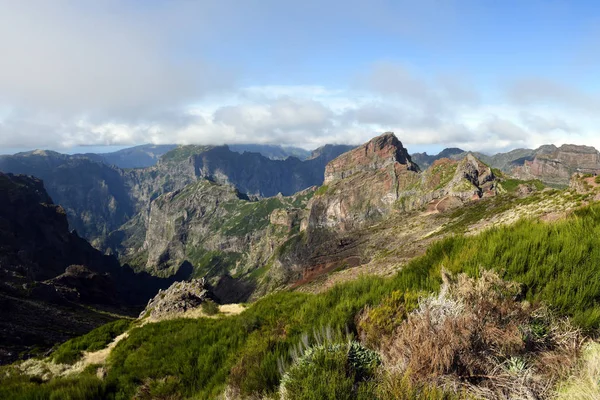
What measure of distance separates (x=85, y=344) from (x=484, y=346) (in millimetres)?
25824

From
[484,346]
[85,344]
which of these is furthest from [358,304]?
[85,344]

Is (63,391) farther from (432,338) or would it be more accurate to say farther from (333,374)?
(432,338)

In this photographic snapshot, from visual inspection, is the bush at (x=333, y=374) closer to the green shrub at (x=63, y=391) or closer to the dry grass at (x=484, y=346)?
the dry grass at (x=484, y=346)

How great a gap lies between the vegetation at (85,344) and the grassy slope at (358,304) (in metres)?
12.8

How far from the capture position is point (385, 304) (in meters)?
7.42

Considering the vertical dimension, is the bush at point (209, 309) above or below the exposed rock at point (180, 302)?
above

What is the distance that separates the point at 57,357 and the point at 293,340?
21.4 m

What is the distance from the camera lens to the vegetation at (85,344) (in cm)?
2044

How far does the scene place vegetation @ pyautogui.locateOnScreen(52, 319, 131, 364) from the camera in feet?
67.1

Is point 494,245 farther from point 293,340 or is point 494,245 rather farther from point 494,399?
point 293,340

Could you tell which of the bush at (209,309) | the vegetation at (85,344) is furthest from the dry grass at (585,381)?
the bush at (209,309)

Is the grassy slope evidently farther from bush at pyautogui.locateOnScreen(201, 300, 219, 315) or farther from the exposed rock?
the exposed rock

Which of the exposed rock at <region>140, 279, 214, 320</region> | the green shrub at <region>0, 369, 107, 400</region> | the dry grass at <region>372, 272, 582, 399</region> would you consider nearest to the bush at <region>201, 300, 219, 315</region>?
the exposed rock at <region>140, 279, 214, 320</region>

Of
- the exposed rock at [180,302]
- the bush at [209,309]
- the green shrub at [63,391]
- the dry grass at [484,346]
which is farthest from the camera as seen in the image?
the exposed rock at [180,302]
